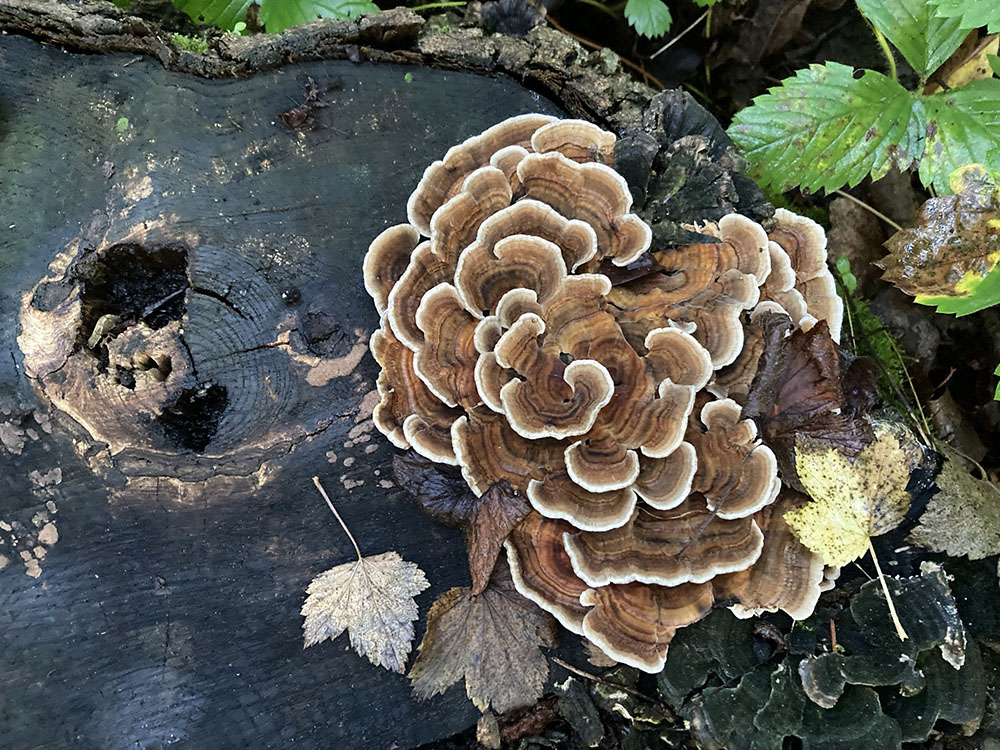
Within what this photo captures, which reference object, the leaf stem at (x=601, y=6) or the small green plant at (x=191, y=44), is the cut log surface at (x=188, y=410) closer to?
the small green plant at (x=191, y=44)

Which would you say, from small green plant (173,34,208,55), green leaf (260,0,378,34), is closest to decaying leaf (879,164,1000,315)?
green leaf (260,0,378,34)

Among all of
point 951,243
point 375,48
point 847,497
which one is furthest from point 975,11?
point 375,48

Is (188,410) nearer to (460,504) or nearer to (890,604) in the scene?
(460,504)

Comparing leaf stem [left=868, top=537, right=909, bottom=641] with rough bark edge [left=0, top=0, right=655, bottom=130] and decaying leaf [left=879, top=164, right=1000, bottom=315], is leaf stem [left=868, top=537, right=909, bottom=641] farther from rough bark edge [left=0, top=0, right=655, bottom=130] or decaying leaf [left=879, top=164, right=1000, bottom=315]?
rough bark edge [left=0, top=0, right=655, bottom=130]

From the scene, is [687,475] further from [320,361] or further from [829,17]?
[829,17]

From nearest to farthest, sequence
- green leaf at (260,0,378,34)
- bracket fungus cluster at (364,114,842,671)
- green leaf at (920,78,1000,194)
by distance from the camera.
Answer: bracket fungus cluster at (364,114,842,671) → green leaf at (920,78,1000,194) → green leaf at (260,0,378,34)

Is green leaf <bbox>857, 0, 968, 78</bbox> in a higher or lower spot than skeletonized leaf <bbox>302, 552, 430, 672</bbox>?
higher

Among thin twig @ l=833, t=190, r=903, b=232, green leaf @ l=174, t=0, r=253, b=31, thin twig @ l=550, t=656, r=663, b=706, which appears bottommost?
thin twig @ l=550, t=656, r=663, b=706
